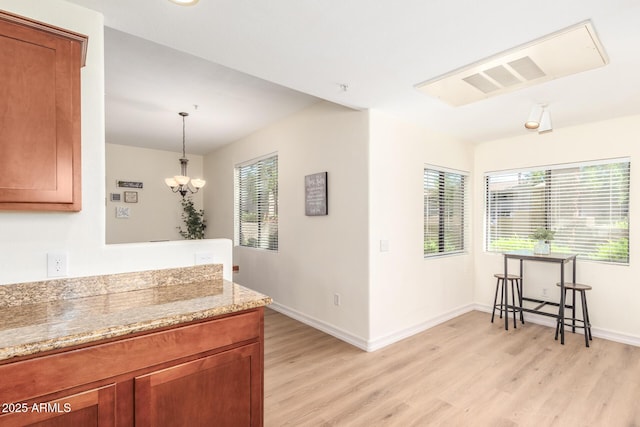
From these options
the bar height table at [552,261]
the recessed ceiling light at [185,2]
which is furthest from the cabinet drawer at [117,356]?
the bar height table at [552,261]

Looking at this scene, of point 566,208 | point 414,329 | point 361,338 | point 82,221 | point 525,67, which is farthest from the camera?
point 566,208

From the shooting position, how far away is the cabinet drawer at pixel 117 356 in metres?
1.05

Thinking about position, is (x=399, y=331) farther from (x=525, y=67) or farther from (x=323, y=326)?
(x=525, y=67)

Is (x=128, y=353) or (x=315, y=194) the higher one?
(x=315, y=194)

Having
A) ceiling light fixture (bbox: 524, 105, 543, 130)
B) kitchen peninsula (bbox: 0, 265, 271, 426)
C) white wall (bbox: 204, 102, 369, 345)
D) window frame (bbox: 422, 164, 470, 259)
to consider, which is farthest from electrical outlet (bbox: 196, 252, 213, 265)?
ceiling light fixture (bbox: 524, 105, 543, 130)

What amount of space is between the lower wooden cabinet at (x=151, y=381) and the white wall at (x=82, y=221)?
0.65 metres

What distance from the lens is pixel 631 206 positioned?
11.2 ft

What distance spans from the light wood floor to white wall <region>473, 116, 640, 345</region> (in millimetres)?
291

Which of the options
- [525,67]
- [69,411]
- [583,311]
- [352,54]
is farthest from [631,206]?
[69,411]

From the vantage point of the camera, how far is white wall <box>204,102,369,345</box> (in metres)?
3.28

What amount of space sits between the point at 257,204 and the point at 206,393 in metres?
3.65

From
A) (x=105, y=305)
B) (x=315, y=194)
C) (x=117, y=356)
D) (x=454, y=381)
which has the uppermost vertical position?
(x=315, y=194)

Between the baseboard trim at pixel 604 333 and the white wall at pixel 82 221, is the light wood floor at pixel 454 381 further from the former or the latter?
the white wall at pixel 82 221

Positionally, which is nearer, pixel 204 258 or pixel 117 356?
pixel 117 356
